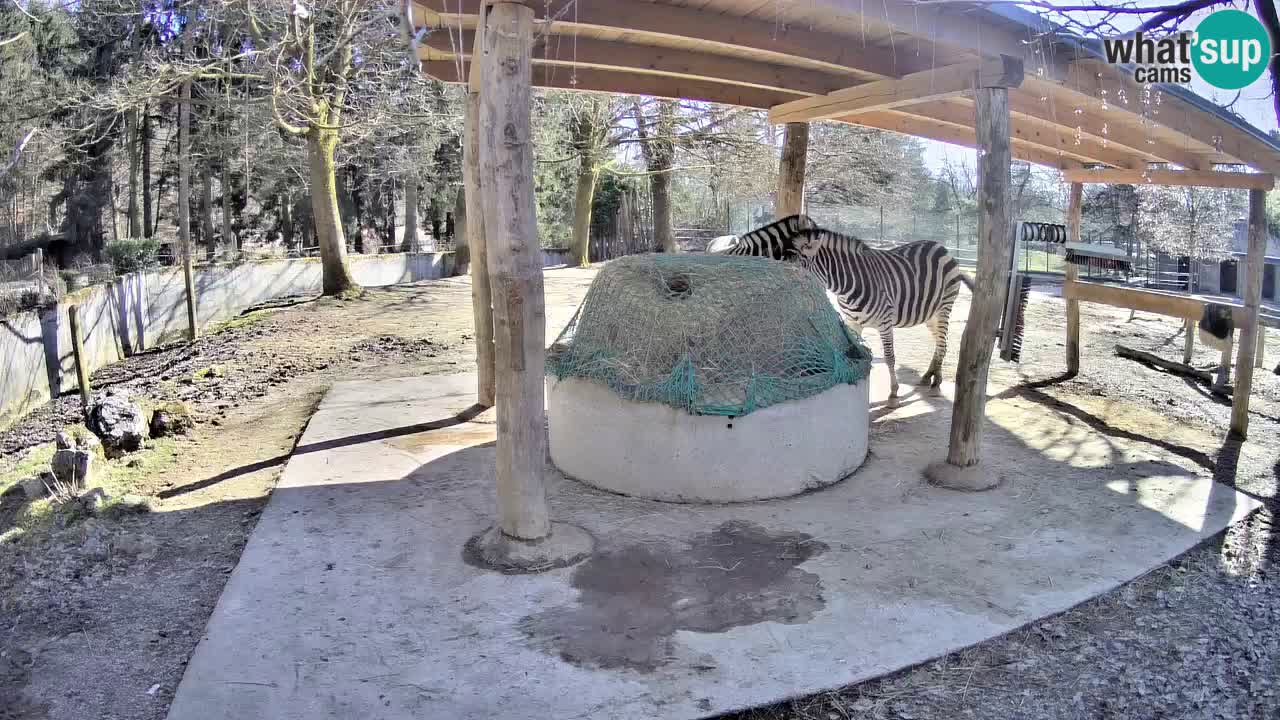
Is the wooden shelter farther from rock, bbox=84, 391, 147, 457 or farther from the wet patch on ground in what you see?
rock, bbox=84, 391, 147, 457

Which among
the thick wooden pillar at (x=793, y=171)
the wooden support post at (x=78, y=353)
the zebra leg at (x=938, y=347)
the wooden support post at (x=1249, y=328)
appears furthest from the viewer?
the wooden support post at (x=78, y=353)

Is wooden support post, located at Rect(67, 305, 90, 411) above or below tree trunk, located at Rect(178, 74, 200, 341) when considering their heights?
below

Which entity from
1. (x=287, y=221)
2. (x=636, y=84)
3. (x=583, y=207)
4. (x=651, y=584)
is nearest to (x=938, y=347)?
(x=636, y=84)

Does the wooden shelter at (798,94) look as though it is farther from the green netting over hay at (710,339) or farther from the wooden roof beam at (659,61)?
the green netting over hay at (710,339)

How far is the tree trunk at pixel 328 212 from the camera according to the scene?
14.9 meters

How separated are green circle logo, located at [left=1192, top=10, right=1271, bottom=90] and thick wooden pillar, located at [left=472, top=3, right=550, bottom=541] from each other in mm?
4779

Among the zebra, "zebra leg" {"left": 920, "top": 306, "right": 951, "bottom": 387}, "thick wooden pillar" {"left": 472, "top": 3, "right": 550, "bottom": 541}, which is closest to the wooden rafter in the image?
the zebra

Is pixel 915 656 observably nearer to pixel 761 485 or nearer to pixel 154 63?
pixel 761 485

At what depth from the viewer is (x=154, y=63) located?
1197 centimetres

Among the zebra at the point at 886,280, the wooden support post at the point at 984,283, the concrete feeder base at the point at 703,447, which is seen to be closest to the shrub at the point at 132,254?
the zebra at the point at 886,280

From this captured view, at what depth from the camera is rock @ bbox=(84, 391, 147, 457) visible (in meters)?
6.60

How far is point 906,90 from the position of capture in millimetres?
5934

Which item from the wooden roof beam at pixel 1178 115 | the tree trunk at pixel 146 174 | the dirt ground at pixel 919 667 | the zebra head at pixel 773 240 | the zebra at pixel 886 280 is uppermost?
the tree trunk at pixel 146 174

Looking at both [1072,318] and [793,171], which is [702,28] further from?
[1072,318]
